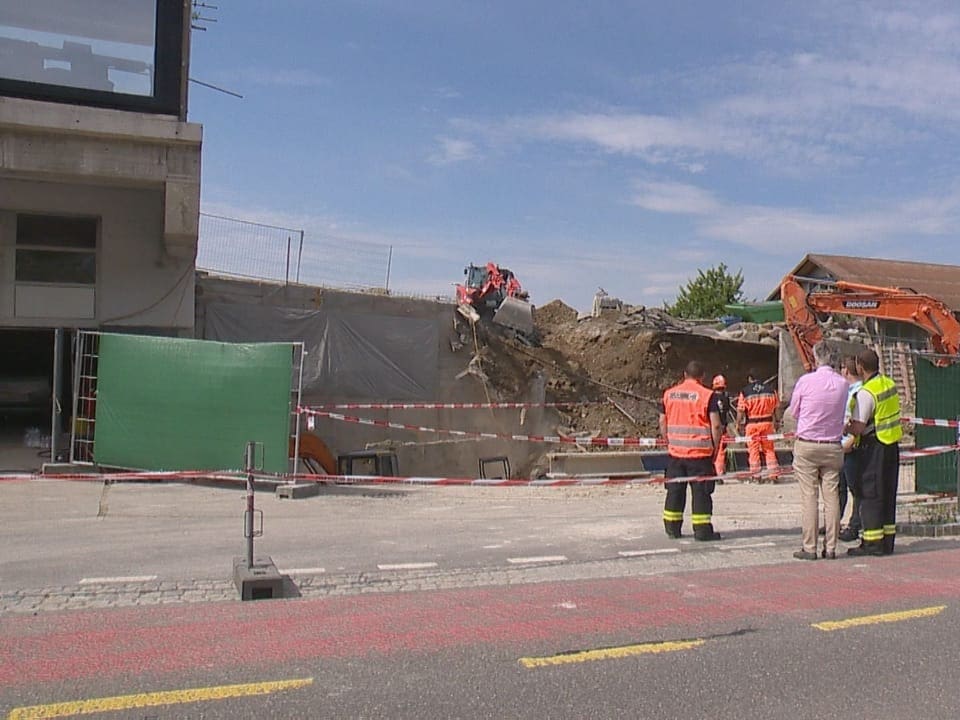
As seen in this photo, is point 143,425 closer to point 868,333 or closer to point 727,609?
point 727,609

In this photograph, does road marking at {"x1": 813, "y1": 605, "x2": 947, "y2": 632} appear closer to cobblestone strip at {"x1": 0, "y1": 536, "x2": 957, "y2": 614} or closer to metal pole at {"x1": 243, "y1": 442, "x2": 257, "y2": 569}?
cobblestone strip at {"x1": 0, "y1": 536, "x2": 957, "y2": 614}

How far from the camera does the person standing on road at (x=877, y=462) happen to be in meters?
8.24

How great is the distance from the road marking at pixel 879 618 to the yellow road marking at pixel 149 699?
3296mm

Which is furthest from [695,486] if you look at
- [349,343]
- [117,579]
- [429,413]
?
[429,413]

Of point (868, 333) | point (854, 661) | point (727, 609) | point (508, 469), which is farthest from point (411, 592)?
point (868, 333)

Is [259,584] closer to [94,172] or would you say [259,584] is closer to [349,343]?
[94,172]

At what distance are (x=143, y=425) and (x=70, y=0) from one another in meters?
7.37

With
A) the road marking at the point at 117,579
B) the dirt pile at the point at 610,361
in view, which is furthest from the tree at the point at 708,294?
the road marking at the point at 117,579

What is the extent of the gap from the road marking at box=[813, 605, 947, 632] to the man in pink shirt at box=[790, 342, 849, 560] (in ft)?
5.59

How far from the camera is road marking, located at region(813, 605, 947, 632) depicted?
229 inches

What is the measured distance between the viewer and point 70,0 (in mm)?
15062

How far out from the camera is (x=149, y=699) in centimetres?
439

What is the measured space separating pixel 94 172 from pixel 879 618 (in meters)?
12.6

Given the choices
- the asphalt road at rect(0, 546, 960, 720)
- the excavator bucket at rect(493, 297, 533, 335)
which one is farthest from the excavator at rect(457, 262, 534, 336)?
the asphalt road at rect(0, 546, 960, 720)
